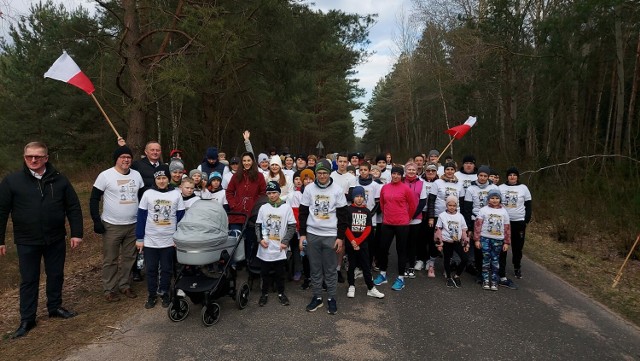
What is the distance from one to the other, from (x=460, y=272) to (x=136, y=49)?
870cm

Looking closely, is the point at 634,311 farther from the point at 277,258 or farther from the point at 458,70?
the point at 458,70

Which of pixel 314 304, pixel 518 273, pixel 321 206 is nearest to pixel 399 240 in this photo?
pixel 321 206

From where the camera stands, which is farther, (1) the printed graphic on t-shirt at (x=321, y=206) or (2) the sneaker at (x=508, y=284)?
(2) the sneaker at (x=508, y=284)

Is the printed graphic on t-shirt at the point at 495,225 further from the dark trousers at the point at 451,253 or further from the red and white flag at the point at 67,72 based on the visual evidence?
the red and white flag at the point at 67,72

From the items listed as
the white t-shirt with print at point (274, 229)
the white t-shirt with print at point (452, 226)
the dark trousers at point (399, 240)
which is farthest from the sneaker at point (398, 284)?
the white t-shirt with print at point (274, 229)

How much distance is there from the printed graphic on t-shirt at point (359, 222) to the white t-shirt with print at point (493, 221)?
6.72 feet

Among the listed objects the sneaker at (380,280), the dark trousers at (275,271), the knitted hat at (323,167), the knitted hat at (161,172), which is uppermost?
the knitted hat at (323,167)

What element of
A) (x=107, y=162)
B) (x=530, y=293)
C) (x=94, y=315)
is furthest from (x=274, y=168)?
(x=107, y=162)

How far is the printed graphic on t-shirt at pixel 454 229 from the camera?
6055 millimetres

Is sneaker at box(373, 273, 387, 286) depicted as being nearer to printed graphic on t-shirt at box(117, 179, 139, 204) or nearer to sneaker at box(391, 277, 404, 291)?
sneaker at box(391, 277, 404, 291)

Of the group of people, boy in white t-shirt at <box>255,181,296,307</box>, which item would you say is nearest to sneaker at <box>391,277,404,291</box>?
the group of people

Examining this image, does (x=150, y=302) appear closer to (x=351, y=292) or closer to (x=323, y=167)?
(x=351, y=292)

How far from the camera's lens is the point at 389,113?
6356 cm

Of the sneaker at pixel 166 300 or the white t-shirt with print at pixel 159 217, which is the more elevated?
the white t-shirt with print at pixel 159 217
